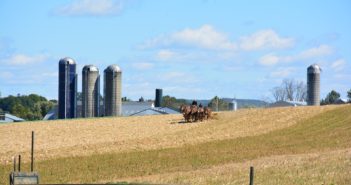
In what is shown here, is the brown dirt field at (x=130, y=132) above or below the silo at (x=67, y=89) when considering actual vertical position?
below

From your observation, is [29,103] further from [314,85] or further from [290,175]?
[290,175]

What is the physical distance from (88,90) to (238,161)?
49.9 metres

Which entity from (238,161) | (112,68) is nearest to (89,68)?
(112,68)

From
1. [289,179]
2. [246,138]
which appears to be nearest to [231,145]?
[246,138]

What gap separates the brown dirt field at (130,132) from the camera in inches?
1670

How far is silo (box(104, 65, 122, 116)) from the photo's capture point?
82.1 meters

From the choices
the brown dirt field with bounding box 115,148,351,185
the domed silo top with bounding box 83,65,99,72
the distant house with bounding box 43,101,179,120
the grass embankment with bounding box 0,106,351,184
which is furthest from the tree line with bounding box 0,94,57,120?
the brown dirt field with bounding box 115,148,351,185

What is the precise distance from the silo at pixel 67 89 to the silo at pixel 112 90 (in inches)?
128

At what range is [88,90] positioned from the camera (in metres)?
82.8

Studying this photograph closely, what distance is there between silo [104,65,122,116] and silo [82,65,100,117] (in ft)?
3.34

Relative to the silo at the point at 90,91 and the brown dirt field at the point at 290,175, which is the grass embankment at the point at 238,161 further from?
the silo at the point at 90,91

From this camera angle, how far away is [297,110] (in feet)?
202

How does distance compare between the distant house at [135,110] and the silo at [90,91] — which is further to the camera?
the distant house at [135,110]

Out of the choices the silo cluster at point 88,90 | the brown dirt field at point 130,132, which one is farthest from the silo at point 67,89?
the brown dirt field at point 130,132
